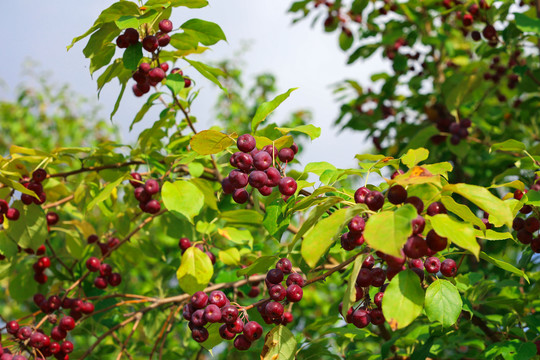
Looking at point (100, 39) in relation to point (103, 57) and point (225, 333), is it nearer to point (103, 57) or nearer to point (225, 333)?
point (103, 57)

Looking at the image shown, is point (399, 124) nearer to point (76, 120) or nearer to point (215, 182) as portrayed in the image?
point (215, 182)

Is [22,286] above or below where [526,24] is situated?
below

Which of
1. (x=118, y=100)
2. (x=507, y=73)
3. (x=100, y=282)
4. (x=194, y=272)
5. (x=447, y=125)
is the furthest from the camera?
(x=447, y=125)

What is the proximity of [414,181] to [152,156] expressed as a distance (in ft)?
5.40

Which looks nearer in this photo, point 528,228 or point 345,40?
point 528,228

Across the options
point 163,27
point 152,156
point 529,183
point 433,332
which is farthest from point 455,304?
point 152,156

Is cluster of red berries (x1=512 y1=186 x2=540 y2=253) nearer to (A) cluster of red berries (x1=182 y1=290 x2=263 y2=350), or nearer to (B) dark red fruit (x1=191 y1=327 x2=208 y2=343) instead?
(A) cluster of red berries (x1=182 y1=290 x2=263 y2=350)

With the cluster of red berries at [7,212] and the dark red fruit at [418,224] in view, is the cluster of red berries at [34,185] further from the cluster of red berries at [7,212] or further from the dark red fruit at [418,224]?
the dark red fruit at [418,224]

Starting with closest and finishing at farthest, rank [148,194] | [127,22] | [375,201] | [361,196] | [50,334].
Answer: [375,201] → [361,196] → [127,22] → [148,194] → [50,334]

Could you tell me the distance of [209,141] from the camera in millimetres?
1639

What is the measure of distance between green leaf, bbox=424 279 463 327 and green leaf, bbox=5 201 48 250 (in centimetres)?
182

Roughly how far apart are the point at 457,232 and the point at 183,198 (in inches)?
43.9

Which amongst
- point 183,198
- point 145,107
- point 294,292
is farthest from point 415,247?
point 145,107

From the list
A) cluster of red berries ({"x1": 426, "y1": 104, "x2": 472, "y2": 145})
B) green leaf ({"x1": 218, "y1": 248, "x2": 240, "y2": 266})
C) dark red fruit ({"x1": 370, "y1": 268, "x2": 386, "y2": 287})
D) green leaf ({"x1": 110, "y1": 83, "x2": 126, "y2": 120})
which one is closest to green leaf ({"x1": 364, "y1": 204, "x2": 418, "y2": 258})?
dark red fruit ({"x1": 370, "y1": 268, "x2": 386, "y2": 287})
